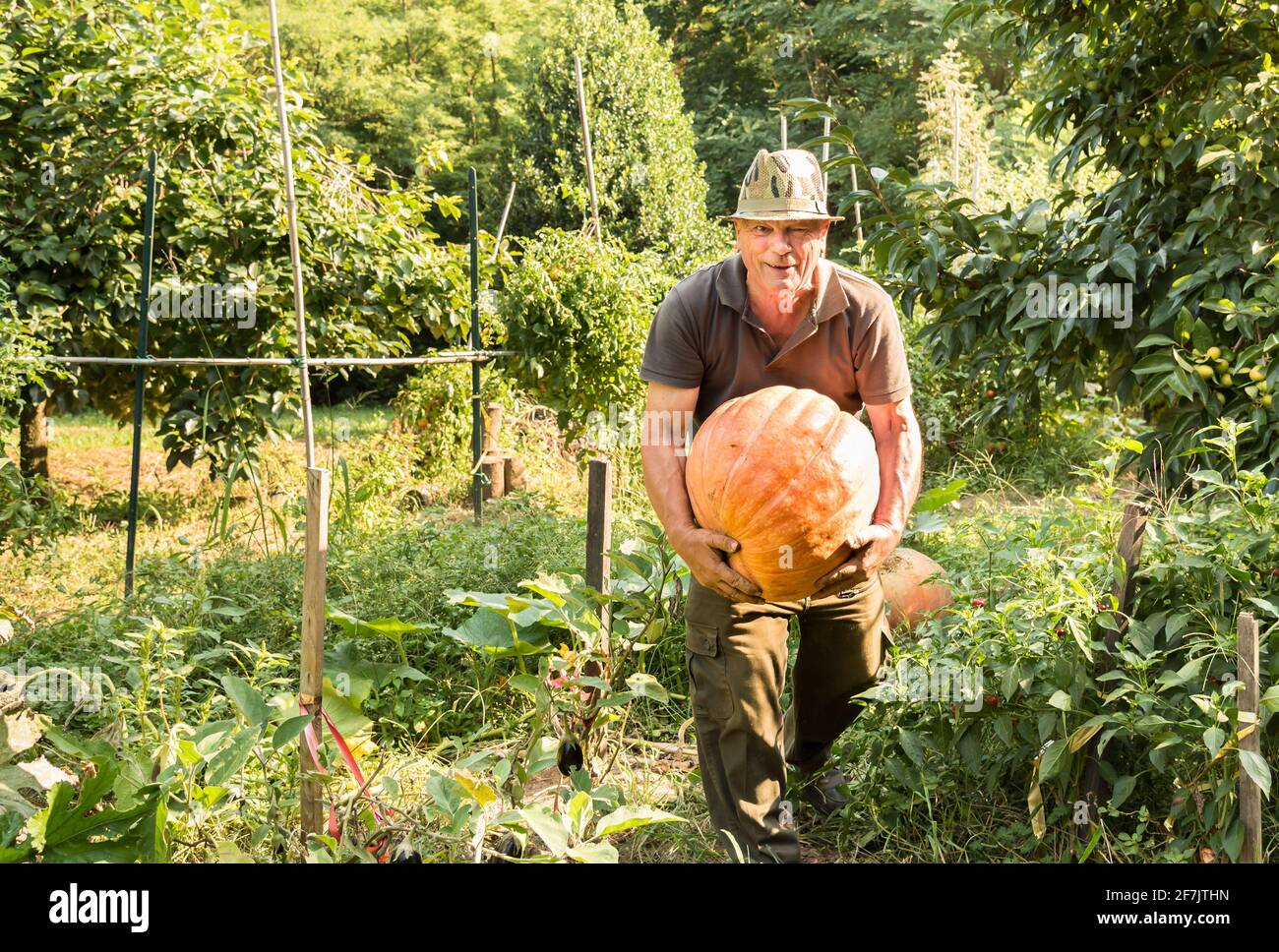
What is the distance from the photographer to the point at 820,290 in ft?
9.29

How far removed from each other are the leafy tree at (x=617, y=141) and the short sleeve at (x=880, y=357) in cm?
840

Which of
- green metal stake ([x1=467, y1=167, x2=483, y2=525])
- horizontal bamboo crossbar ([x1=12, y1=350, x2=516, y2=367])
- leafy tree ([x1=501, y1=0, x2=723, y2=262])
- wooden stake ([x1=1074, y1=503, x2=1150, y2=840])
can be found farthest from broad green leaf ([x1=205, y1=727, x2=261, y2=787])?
leafy tree ([x1=501, y1=0, x2=723, y2=262])

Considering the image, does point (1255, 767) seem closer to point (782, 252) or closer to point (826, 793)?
point (826, 793)

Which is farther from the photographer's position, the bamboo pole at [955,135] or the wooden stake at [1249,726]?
the bamboo pole at [955,135]

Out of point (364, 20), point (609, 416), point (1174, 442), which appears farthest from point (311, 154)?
point (364, 20)

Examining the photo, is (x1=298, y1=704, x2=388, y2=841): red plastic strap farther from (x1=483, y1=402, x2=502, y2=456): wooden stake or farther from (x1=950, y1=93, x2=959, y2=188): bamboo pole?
(x1=950, y1=93, x2=959, y2=188): bamboo pole

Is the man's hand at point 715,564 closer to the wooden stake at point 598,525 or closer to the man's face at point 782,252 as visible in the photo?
the man's face at point 782,252

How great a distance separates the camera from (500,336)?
6.98 meters

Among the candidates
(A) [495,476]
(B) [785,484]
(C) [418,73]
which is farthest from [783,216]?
(C) [418,73]

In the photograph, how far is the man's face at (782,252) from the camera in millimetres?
2734

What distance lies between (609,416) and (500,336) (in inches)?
30.3

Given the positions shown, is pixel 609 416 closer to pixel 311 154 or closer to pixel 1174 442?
pixel 311 154

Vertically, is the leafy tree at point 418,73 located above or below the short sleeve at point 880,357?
above

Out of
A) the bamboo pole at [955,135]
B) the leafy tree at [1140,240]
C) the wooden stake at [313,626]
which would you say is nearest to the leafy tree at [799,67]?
the bamboo pole at [955,135]
